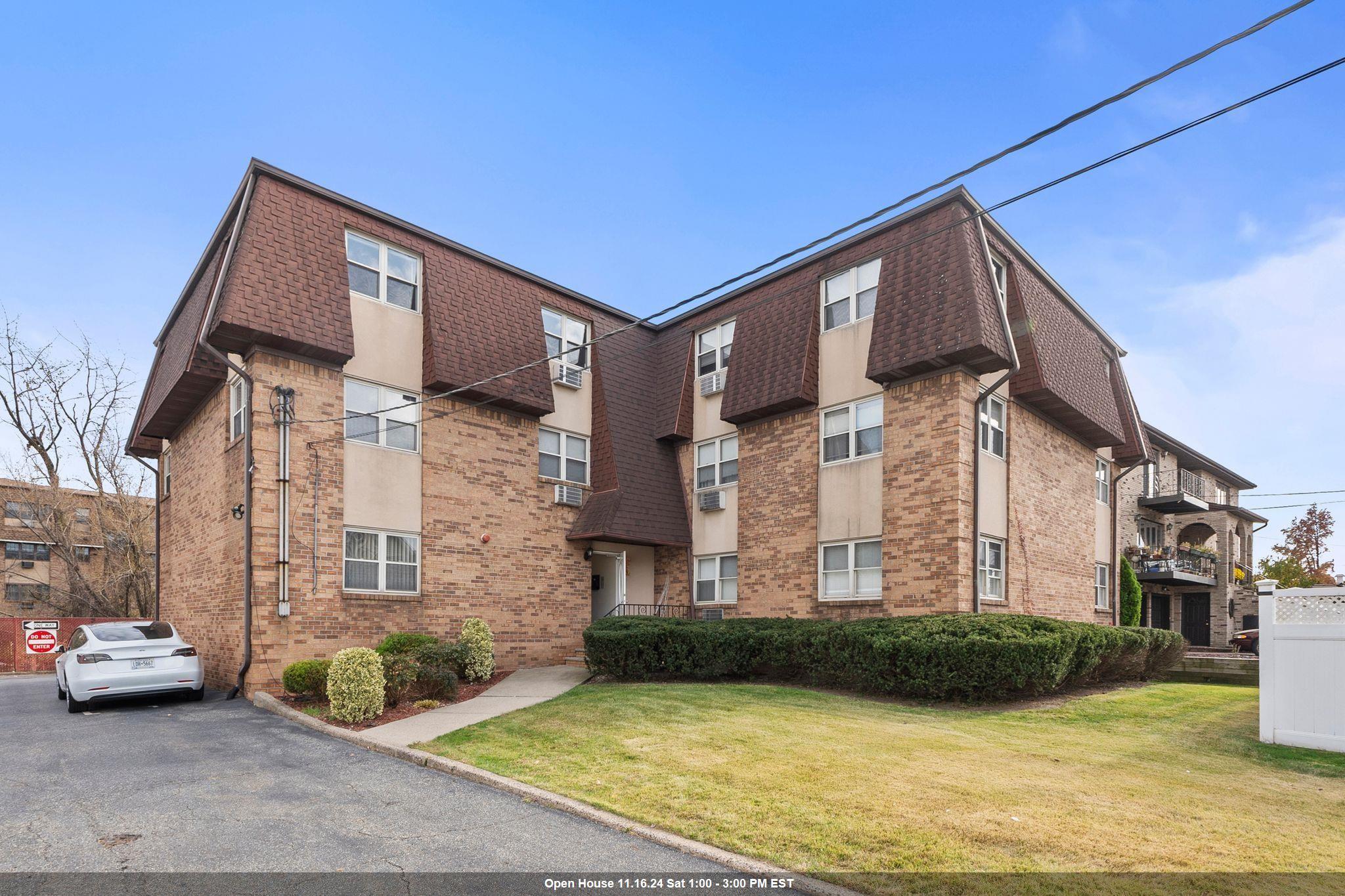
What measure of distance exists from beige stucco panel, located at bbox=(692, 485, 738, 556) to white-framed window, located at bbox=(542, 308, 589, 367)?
14.6 ft

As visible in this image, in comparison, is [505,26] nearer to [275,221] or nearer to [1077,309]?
[275,221]

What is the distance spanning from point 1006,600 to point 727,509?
6.14 metres

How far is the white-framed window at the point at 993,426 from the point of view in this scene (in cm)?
1507

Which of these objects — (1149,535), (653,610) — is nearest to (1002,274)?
(653,610)

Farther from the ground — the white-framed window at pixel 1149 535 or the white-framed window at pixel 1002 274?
the white-framed window at pixel 1002 274

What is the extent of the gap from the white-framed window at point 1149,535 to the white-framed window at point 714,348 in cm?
1886

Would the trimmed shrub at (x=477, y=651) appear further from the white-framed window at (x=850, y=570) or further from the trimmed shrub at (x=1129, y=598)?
the trimmed shrub at (x=1129, y=598)

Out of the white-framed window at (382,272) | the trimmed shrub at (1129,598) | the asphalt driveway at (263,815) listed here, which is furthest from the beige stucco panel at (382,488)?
the trimmed shrub at (1129,598)

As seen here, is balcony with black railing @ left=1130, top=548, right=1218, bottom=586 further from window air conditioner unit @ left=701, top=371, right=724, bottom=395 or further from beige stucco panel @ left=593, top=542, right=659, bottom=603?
beige stucco panel @ left=593, top=542, right=659, bottom=603

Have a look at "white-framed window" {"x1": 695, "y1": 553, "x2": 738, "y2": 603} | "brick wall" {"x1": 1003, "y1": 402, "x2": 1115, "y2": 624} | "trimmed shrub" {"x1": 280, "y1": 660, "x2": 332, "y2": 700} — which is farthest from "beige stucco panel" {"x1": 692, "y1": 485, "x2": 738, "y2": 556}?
"trimmed shrub" {"x1": 280, "y1": 660, "x2": 332, "y2": 700}

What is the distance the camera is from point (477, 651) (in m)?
14.3

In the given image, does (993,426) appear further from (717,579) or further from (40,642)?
(40,642)

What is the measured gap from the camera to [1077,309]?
Result: 19672mm

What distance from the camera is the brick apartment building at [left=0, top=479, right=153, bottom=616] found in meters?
Result: 30.7
